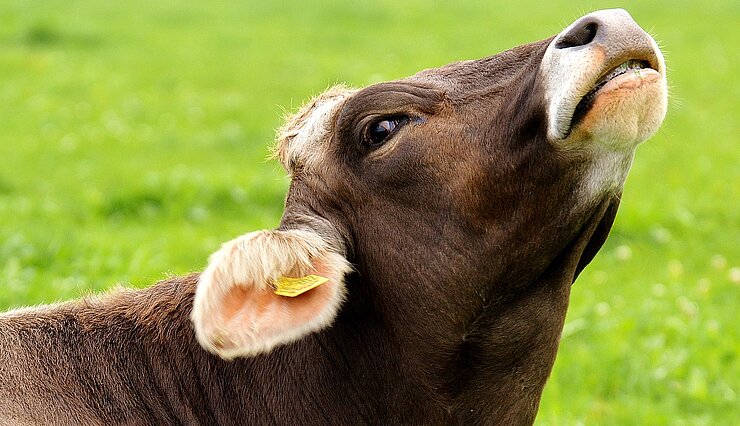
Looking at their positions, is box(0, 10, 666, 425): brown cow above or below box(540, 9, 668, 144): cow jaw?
below

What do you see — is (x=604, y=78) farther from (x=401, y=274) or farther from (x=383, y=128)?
(x=401, y=274)

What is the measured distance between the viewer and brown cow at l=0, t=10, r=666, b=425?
3.82 metres

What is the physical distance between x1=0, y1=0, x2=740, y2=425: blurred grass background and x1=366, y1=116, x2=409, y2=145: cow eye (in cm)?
116

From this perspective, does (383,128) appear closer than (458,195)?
No

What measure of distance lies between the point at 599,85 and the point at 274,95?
523 inches

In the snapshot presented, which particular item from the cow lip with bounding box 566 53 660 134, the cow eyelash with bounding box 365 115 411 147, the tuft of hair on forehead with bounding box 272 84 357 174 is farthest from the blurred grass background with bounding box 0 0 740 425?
the tuft of hair on forehead with bounding box 272 84 357 174

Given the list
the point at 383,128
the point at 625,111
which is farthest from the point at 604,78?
the point at 383,128

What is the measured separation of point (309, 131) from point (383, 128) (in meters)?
0.49

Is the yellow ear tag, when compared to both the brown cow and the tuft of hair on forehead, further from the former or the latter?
the tuft of hair on forehead

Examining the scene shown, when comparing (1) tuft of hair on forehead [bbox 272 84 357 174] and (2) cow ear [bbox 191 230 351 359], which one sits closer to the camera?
(2) cow ear [bbox 191 230 351 359]

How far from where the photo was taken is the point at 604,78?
12.2 feet

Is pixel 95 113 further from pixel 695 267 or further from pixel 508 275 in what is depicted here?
pixel 508 275

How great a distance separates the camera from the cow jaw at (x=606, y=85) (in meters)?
3.67

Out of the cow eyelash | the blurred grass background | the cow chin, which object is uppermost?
the cow chin
